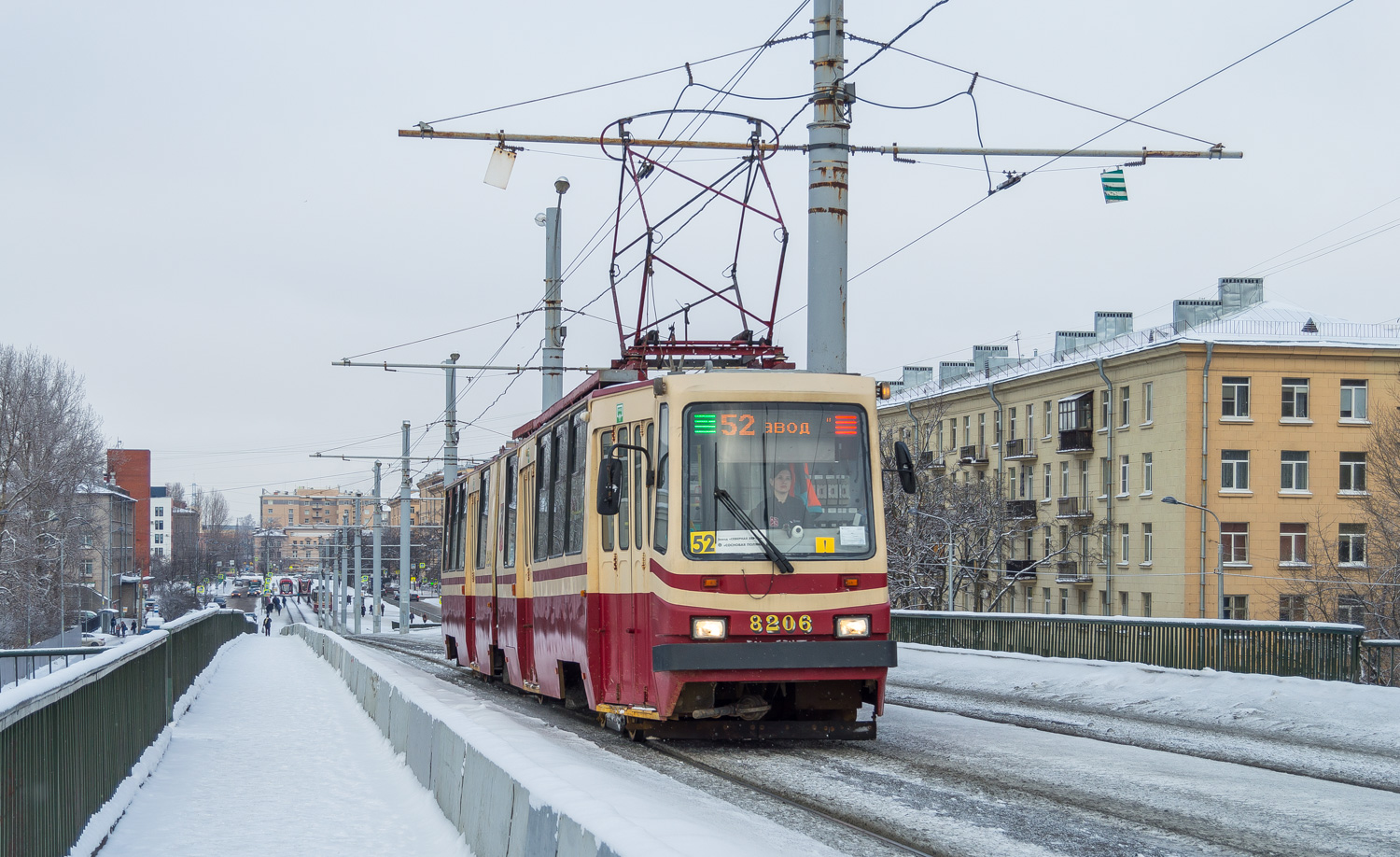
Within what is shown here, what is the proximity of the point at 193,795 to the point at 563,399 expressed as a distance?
575 centimetres

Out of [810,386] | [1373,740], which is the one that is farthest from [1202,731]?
[810,386]

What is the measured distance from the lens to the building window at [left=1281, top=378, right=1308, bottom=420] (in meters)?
61.4

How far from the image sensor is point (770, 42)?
1800cm

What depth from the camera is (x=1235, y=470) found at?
60562 millimetres

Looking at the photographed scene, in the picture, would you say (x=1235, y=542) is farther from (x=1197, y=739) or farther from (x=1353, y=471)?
(x=1197, y=739)

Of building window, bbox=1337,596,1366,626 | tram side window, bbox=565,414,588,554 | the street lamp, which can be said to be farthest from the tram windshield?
building window, bbox=1337,596,1366,626

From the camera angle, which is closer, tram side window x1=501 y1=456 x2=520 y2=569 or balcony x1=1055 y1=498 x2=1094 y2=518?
tram side window x1=501 y1=456 x2=520 y2=569

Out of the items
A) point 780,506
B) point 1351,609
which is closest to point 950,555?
point 1351,609

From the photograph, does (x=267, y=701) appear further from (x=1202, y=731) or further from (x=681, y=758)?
(x=1202, y=731)

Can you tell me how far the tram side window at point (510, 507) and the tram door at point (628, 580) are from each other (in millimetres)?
5114

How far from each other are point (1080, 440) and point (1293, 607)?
11030 mm

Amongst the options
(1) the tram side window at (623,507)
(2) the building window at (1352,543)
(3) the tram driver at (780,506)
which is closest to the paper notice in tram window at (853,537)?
(3) the tram driver at (780,506)

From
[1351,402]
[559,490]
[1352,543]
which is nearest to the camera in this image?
[559,490]

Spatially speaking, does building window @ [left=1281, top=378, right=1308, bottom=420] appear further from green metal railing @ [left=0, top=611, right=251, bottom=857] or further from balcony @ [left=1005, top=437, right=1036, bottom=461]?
green metal railing @ [left=0, top=611, right=251, bottom=857]
